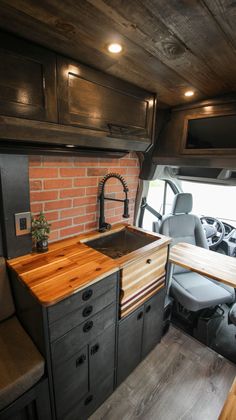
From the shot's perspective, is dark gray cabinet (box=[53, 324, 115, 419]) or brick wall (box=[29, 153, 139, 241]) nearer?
dark gray cabinet (box=[53, 324, 115, 419])

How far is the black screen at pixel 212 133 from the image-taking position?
147 centimetres

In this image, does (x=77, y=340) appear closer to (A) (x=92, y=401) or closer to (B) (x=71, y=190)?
(A) (x=92, y=401)

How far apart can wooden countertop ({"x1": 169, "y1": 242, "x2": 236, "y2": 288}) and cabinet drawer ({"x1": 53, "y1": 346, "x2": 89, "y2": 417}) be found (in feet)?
3.55

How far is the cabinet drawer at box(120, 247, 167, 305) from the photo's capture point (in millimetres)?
1303

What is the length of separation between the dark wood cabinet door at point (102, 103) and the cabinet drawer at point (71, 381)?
1286 millimetres

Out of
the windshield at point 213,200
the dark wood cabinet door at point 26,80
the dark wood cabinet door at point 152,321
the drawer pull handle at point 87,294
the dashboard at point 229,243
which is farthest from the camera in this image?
the windshield at point 213,200

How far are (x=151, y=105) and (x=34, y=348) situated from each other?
5.65 ft

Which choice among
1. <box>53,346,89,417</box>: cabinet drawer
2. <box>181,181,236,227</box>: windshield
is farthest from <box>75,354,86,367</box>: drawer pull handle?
<box>181,181,236,227</box>: windshield

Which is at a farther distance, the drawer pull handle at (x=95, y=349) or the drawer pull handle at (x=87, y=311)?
the drawer pull handle at (x=95, y=349)

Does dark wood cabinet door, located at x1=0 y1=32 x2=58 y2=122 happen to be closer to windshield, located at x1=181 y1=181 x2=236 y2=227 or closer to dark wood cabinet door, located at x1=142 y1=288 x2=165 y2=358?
dark wood cabinet door, located at x1=142 y1=288 x2=165 y2=358

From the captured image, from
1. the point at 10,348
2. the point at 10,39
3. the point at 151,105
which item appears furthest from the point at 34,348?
the point at 151,105

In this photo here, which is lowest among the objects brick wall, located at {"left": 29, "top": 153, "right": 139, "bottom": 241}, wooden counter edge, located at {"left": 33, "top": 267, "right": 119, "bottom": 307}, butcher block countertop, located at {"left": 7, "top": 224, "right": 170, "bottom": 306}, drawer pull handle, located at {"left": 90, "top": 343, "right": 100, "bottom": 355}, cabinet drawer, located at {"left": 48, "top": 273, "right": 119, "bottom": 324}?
drawer pull handle, located at {"left": 90, "top": 343, "right": 100, "bottom": 355}

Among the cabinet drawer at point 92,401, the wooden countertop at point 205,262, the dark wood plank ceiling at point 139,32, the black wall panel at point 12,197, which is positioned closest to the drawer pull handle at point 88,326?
the cabinet drawer at point 92,401

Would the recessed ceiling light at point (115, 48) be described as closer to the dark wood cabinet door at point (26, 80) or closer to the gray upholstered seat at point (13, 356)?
the dark wood cabinet door at point (26, 80)
